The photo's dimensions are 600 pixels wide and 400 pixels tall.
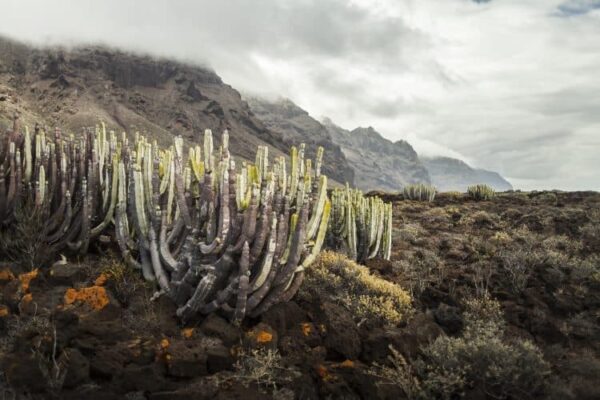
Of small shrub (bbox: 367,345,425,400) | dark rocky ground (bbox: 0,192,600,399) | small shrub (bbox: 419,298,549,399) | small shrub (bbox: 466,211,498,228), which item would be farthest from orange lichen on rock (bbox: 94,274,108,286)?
small shrub (bbox: 466,211,498,228)

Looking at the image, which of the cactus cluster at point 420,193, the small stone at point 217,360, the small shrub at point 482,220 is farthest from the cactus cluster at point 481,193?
the small stone at point 217,360

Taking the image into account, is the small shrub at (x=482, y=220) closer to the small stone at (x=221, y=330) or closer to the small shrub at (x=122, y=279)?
the small stone at (x=221, y=330)

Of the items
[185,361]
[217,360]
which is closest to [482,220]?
[217,360]

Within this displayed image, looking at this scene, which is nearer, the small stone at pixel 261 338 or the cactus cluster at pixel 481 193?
the small stone at pixel 261 338

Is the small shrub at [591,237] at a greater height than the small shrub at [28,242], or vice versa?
the small shrub at [591,237]

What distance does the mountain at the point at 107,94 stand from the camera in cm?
14275

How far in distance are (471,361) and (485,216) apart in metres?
13.1

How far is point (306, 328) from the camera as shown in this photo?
5.85 meters

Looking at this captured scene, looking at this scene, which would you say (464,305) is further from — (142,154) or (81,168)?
(81,168)

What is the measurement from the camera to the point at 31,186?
7.84 metres

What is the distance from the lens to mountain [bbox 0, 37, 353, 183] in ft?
468

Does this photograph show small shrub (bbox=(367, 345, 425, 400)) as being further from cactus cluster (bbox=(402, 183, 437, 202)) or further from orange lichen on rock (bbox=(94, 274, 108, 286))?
cactus cluster (bbox=(402, 183, 437, 202))

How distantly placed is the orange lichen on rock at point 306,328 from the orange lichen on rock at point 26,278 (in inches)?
140

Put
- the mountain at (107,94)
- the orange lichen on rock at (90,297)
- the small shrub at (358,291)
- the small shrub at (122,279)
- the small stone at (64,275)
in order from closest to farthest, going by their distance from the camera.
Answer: the orange lichen on rock at (90,297)
the small shrub at (122,279)
the small stone at (64,275)
the small shrub at (358,291)
the mountain at (107,94)
